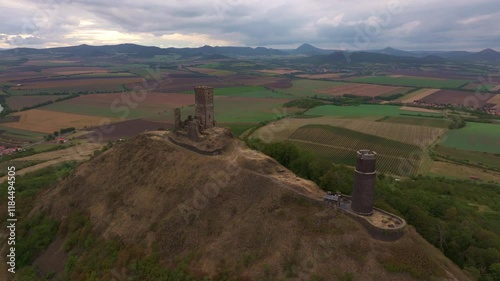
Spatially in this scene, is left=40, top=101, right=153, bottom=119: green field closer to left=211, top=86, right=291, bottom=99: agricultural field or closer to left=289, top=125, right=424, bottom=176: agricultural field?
left=211, top=86, right=291, bottom=99: agricultural field

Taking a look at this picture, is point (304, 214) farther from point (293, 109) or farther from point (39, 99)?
point (39, 99)

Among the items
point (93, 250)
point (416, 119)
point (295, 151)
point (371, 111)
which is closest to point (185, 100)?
point (371, 111)

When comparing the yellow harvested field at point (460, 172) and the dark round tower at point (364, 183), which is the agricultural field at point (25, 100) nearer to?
the dark round tower at point (364, 183)

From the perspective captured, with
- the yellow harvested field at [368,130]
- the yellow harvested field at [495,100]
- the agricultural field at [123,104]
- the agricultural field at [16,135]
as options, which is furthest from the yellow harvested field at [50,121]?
the yellow harvested field at [495,100]

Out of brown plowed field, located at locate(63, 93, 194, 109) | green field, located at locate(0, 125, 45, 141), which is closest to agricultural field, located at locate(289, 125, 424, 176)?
brown plowed field, located at locate(63, 93, 194, 109)

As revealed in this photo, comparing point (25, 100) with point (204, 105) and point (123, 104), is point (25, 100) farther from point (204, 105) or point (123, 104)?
point (204, 105)

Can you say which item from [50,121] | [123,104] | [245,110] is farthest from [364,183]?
[123,104]
